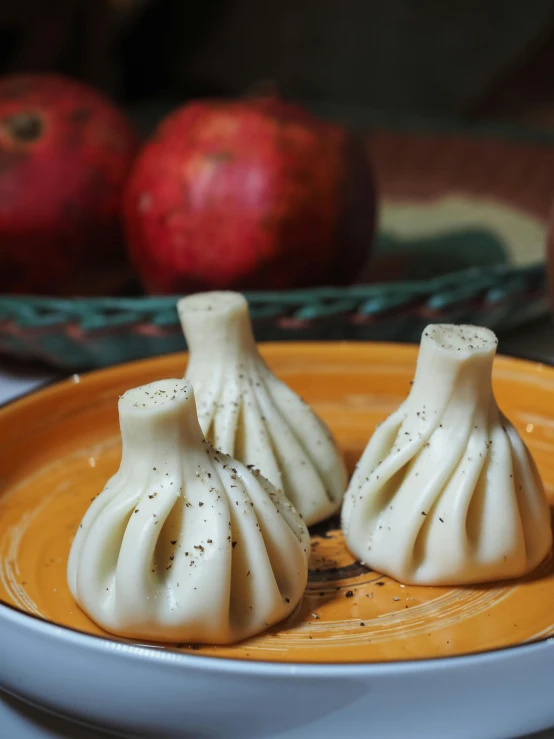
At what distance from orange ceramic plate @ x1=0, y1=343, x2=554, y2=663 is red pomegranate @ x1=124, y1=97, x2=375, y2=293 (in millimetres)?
166

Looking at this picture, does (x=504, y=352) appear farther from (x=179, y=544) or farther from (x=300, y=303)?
(x=179, y=544)

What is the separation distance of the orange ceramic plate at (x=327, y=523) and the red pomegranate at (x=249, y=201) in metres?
0.17

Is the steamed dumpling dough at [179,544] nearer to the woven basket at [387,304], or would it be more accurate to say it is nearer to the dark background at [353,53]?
the woven basket at [387,304]

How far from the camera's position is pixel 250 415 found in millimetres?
792

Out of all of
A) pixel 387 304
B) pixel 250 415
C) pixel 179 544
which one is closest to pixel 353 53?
pixel 387 304

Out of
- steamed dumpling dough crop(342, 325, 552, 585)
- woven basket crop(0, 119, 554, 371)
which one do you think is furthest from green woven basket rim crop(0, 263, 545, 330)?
steamed dumpling dough crop(342, 325, 552, 585)

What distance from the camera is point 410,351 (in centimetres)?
98

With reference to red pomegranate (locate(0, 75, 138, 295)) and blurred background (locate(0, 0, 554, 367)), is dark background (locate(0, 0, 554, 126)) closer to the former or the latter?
blurred background (locate(0, 0, 554, 367))

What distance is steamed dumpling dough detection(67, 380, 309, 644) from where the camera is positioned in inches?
24.2

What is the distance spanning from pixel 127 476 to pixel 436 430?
230mm

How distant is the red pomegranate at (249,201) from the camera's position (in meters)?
1.12

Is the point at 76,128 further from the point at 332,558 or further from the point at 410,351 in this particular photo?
the point at 332,558

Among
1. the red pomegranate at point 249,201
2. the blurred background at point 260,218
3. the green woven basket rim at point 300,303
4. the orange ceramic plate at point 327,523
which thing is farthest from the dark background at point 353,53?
the orange ceramic plate at point 327,523

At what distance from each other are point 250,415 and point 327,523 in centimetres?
11
